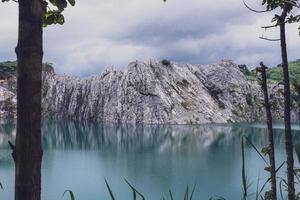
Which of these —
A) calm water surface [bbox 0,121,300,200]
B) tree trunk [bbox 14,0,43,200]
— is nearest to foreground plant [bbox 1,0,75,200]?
tree trunk [bbox 14,0,43,200]

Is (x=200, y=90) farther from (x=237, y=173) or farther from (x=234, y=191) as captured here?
(x=234, y=191)

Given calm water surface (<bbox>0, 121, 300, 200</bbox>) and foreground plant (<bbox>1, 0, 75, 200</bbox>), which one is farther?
calm water surface (<bbox>0, 121, 300, 200</bbox>)

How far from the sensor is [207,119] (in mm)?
188750

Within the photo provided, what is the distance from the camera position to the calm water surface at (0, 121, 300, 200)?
2141 inches

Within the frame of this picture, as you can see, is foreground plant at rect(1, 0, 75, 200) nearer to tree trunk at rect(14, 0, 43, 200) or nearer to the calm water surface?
tree trunk at rect(14, 0, 43, 200)

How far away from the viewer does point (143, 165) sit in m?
77.7

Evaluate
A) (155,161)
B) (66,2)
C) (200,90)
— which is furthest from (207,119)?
(66,2)

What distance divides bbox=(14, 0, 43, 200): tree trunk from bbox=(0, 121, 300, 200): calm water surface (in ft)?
88.6

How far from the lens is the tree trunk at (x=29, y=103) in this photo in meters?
3.06

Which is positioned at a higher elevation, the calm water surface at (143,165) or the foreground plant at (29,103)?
the foreground plant at (29,103)

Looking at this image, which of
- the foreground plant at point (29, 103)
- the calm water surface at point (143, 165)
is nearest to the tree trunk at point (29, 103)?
the foreground plant at point (29, 103)

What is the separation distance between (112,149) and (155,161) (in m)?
24.2

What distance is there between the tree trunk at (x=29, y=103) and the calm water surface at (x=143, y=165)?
27.0m

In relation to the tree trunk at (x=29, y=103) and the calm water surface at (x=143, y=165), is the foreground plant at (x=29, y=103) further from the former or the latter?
the calm water surface at (x=143, y=165)
